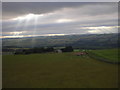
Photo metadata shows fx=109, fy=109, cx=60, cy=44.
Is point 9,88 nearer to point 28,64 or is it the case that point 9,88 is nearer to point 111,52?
point 28,64

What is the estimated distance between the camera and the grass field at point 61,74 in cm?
274

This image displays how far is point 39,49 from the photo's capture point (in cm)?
527

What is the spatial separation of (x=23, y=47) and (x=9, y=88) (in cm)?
295

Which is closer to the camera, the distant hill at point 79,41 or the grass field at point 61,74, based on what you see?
the grass field at point 61,74

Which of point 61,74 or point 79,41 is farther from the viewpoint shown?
point 79,41

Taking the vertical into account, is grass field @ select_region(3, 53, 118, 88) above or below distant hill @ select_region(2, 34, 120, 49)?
below

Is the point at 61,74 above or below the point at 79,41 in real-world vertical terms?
below

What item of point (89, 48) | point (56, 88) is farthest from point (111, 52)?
point (56, 88)

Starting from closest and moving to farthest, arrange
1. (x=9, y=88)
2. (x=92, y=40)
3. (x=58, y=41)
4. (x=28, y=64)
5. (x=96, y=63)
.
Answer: (x=9, y=88) → (x=96, y=63) → (x=28, y=64) → (x=92, y=40) → (x=58, y=41)

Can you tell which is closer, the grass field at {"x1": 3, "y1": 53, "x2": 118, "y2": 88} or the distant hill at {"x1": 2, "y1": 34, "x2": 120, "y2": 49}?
the grass field at {"x1": 3, "y1": 53, "x2": 118, "y2": 88}

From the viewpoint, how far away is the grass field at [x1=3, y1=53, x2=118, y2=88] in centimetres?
274

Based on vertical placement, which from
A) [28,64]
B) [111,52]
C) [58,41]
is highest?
[58,41]

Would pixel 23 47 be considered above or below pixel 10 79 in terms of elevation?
above

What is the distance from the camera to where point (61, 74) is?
3143mm
